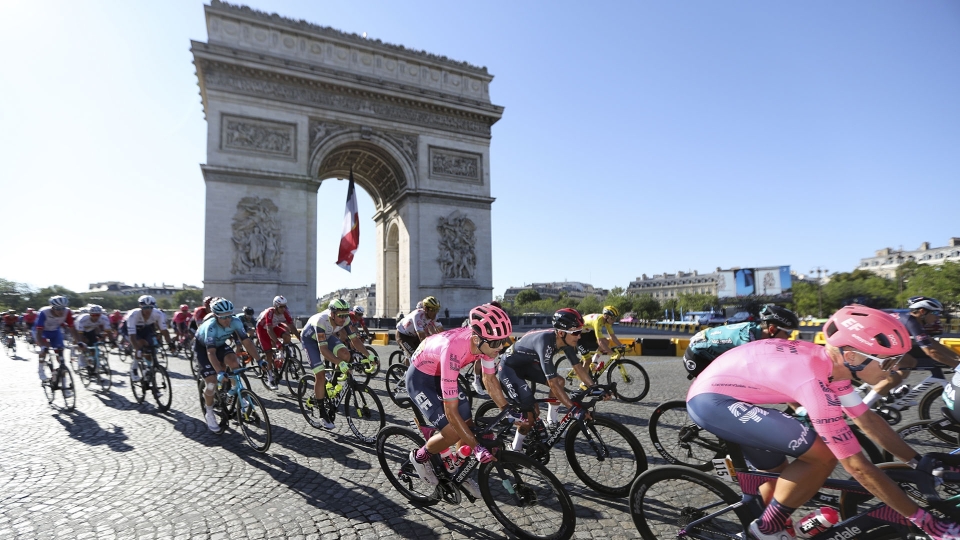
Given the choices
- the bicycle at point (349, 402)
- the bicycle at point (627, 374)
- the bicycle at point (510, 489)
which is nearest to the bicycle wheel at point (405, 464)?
the bicycle at point (510, 489)

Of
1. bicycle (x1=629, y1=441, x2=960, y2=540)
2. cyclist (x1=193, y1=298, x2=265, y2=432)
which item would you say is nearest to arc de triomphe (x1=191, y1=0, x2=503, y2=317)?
cyclist (x1=193, y1=298, x2=265, y2=432)

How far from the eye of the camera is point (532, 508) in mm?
3102

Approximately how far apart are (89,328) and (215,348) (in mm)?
5686

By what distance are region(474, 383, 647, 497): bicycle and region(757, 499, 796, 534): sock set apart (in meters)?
1.25

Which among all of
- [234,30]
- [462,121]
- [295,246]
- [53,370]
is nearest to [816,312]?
[462,121]

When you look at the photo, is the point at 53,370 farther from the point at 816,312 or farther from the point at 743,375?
the point at 816,312

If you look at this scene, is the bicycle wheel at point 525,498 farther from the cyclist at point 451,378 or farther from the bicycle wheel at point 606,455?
the bicycle wheel at point 606,455

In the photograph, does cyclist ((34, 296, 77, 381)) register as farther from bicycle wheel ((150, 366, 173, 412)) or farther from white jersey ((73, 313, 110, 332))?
bicycle wheel ((150, 366, 173, 412))

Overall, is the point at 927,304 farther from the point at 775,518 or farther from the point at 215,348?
→ the point at 215,348

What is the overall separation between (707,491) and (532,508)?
3.74 feet

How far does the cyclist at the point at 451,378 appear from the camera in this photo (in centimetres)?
304

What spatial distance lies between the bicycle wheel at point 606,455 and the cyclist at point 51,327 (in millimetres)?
8992

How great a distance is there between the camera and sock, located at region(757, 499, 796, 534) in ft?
7.42

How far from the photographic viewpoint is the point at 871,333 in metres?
2.29
